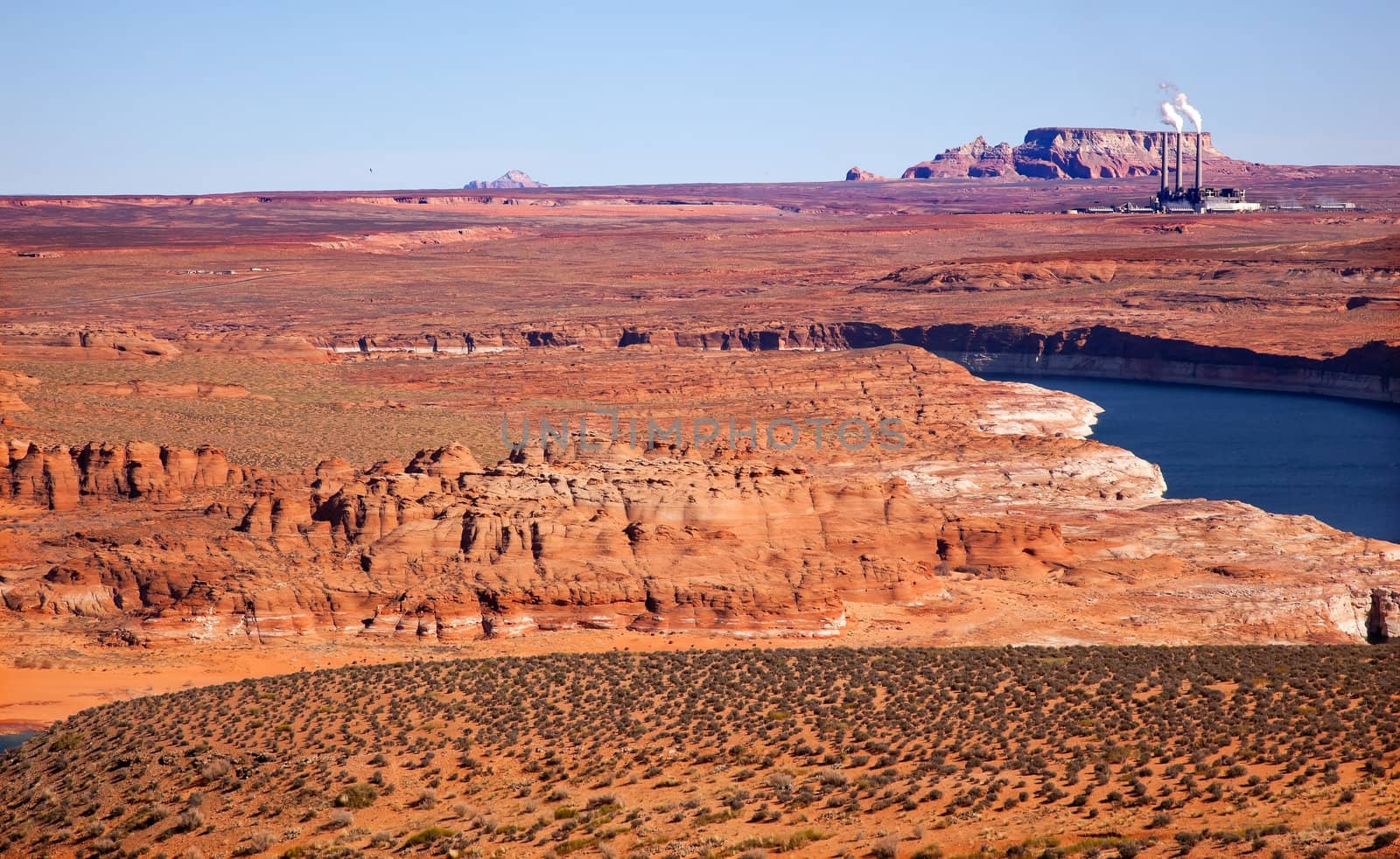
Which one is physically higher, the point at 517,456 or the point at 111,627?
the point at 517,456

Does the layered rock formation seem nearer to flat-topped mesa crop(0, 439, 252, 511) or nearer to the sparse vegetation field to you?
flat-topped mesa crop(0, 439, 252, 511)

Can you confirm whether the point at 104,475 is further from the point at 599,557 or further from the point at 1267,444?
the point at 1267,444

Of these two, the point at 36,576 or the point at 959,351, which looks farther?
the point at 959,351

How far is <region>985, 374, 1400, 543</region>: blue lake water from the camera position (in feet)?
216

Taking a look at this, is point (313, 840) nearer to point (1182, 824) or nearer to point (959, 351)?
point (1182, 824)

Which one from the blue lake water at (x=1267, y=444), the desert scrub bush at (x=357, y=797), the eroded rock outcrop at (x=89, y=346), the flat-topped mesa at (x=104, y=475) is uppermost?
the eroded rock outcrop at (x=89, y=346)

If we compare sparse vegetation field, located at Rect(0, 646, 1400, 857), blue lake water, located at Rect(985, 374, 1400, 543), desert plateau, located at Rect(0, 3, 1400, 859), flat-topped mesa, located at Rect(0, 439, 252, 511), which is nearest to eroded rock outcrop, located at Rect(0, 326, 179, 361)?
desert plateau, located at Rect(0, 3, 1400, 859)

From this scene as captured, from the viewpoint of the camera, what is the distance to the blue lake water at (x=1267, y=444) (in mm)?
65938

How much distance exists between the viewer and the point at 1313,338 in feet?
355

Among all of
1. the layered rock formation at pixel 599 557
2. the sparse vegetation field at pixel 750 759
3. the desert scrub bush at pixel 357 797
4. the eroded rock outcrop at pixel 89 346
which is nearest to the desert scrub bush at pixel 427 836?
the sparse vegetation field at pixel 750 759

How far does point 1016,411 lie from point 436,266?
333ft

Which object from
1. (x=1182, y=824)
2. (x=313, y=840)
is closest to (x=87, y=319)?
(x=313, y=840)

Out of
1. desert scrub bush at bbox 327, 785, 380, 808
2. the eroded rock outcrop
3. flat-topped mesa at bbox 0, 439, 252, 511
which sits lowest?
desert scrub bush at bbox 327, 785, 380, 808

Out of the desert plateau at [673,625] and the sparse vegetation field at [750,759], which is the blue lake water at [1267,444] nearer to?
the desert plateau at [673,625]
